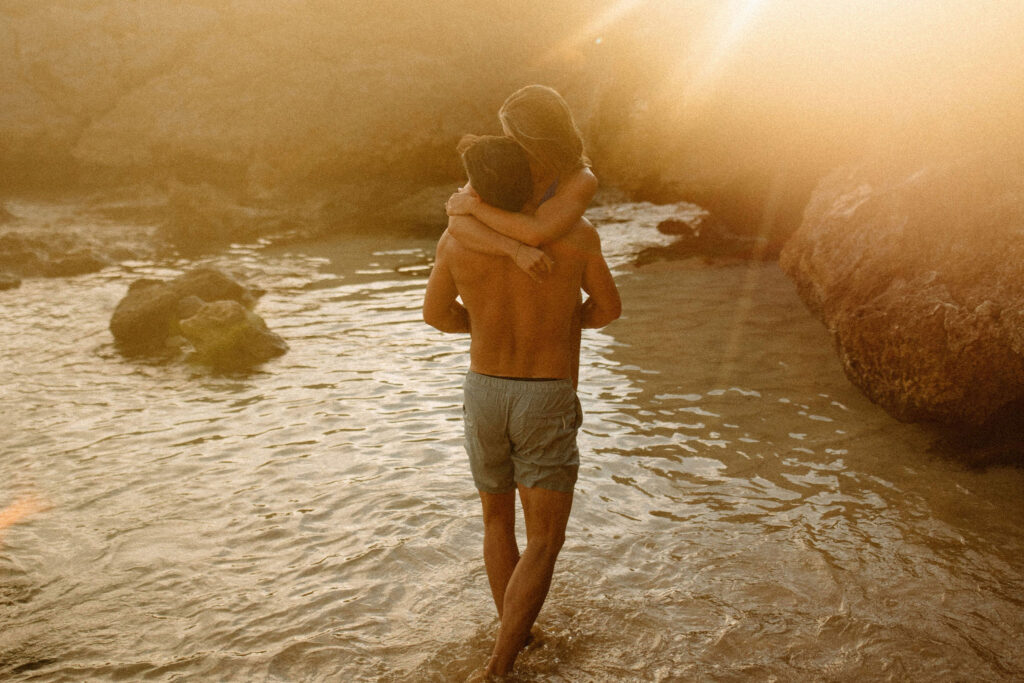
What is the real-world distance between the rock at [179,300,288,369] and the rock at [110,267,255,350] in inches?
24.5

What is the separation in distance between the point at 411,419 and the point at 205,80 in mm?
15595

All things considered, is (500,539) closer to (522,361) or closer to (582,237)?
(522,361)

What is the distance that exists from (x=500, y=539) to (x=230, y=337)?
5.21m

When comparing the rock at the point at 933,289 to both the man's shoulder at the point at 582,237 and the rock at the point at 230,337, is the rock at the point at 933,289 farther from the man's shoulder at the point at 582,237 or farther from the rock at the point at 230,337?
the rock at the point at 230,337

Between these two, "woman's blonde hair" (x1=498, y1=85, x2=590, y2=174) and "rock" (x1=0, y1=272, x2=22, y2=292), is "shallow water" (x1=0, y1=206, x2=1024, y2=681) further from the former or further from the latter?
"rock" (x1=0, y1=272, x2=22, y2=292)

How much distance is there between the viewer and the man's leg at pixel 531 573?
10.0 feet

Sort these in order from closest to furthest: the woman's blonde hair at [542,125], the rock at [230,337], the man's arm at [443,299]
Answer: the woman's blonde hair at [542,125] < the man's arm at [443,299] < the rock at [230,337]

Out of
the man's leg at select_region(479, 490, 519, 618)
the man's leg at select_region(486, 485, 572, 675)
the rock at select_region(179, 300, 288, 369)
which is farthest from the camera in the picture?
the rock at select_region(179, 300, 288, 369)

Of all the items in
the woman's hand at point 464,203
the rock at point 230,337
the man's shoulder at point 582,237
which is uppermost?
the woman's hand at point 464,203

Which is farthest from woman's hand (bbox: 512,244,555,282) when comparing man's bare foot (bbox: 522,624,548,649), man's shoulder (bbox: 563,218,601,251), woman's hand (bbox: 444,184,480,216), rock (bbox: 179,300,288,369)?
rock (bbox: 179,300,288,369)

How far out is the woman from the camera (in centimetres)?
273

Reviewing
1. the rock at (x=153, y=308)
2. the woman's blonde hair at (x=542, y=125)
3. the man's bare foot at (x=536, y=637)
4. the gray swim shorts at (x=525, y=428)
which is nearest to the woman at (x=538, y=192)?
the woman's blonde hair at (x=542, y=125)

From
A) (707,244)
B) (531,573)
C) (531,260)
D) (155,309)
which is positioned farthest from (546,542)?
(707,244)

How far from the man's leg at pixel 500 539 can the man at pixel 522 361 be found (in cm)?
8
